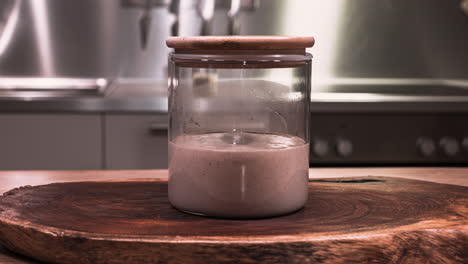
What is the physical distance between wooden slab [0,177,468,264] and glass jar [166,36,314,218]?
0.9 inches

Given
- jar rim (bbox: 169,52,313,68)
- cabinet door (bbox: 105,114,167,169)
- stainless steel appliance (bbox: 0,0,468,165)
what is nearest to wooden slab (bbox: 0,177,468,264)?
jar rim (bbox: 169,52,313,68)

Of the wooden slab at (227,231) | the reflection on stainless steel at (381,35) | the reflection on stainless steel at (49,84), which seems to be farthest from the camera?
the reflection on stainless steel at (381,35)

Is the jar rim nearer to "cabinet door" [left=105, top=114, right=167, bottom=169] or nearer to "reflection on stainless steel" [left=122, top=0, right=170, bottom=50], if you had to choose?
"cabinet door" [left=105, top=114, right=167, bottom=169]

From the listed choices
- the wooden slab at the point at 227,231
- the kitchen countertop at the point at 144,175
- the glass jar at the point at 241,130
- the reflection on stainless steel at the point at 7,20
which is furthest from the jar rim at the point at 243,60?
the reflection on stainless steel at the point at 7,20

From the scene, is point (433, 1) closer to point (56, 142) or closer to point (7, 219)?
point (56, 142)

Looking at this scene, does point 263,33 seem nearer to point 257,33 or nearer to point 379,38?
point 257,33

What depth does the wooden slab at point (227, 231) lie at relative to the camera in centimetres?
53

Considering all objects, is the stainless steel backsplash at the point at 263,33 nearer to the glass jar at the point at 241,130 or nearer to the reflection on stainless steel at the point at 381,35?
the reflection on stainless steel at the point at 381,35

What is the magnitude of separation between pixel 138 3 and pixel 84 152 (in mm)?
757

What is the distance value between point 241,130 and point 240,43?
152 millimetres

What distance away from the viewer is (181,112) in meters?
Answer: 0.71

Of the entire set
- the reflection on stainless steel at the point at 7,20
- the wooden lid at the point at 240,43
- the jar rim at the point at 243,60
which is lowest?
the jar rim at the point at 243,60

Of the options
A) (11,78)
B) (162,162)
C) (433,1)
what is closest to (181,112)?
(162,162)

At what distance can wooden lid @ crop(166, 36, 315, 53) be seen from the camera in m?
0.57
